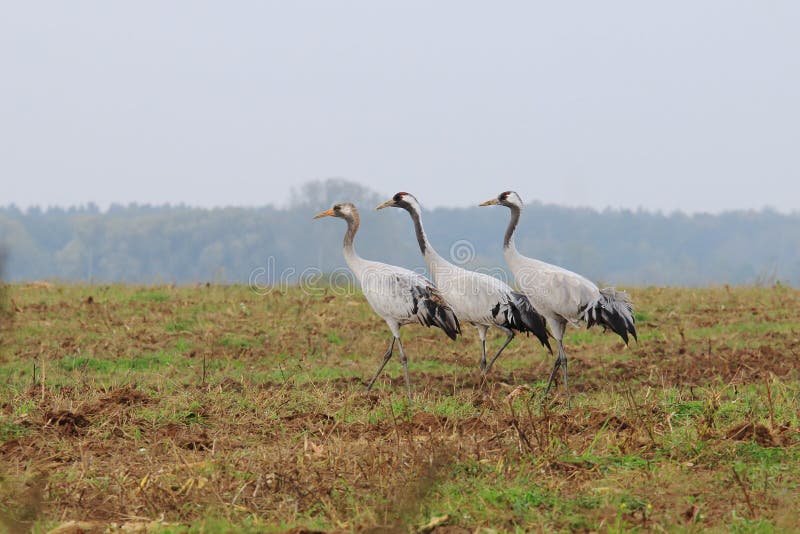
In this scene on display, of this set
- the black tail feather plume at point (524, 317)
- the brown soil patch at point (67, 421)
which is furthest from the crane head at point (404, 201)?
A: the brown soil patch at point (67, 421)

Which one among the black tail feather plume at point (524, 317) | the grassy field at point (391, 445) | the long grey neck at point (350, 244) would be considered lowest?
the grassy field at point (391, 445)

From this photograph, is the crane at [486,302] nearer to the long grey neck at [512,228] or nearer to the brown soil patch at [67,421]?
the long grey neck at [512,228]

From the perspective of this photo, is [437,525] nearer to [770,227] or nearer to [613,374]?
[613,374]

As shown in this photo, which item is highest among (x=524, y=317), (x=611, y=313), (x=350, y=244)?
(x=350, y=244)

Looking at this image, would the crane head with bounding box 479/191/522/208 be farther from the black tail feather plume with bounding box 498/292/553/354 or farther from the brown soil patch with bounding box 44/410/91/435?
the brown soil patch with bounding box 44/410/91/435

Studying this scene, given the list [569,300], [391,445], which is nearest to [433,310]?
[569,300]

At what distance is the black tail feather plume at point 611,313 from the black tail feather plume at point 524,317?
38.0 inches

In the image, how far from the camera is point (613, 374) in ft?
38.4

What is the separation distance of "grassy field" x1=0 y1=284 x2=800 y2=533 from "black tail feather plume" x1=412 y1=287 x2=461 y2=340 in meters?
0.68

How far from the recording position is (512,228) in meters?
10.9

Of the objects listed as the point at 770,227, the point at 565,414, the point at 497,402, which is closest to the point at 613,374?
the point at 497,402

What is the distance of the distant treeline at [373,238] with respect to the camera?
101438mm

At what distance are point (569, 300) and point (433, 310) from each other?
1.65m

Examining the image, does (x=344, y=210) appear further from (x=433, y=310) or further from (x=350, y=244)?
(x=433, y=310)
